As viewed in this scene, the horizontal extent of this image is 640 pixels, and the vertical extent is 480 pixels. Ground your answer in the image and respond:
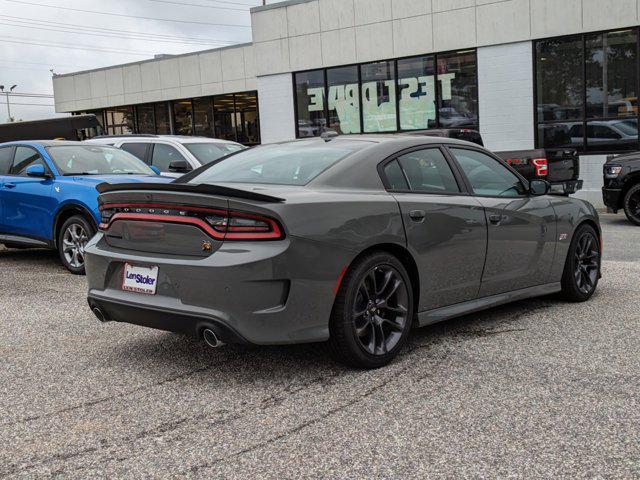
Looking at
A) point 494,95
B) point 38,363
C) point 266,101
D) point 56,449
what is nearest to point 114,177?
point 38,363

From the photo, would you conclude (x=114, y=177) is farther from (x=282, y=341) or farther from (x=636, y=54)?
(x=636, y=54)

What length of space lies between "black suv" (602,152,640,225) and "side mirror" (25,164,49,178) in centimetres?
953

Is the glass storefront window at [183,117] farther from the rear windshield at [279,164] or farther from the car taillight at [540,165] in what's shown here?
the rear windshield at [279,164]

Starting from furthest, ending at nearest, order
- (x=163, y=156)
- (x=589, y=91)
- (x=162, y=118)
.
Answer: (x=162, y=118)
(x=589, y=91)
(x=163, y=156)

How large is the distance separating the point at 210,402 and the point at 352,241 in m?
1.19

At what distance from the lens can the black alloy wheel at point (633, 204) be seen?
504 inches

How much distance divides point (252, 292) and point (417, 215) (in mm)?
1331

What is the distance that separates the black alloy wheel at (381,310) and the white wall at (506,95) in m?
14.8

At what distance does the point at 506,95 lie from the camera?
60.8ft

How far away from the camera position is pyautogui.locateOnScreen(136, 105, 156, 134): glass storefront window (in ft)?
99.2

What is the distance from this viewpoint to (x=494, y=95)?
61.5ft

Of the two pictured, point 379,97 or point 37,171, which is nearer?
point 37,171

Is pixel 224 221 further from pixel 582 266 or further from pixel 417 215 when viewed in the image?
pixel 582 266

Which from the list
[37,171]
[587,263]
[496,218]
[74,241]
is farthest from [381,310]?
[37,171]
